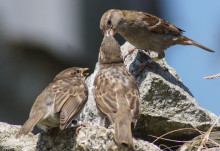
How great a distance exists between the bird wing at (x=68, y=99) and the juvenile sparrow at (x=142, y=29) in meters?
1.84

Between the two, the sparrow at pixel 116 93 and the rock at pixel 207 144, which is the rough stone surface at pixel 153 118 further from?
the rock at pixel 207 144

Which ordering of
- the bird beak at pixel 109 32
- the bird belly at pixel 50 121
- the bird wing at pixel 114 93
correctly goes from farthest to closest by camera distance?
the bird beak at pixel 109 32 < the bird wing at pixel 114 93 < the bird belly at pixel 50 121

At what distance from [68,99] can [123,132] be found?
3.45ft

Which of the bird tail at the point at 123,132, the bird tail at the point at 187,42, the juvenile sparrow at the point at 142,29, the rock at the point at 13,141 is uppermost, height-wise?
the bird tail at the point at 187,42

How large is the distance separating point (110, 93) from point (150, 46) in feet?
7.39

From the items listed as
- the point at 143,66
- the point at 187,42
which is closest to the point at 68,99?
the point at 143,66

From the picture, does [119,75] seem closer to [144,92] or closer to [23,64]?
[144,92]

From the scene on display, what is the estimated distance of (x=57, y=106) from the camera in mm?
6480

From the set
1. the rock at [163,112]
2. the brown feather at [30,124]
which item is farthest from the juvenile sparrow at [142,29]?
the brown feather at [30,124]

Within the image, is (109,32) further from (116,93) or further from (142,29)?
(116,93)

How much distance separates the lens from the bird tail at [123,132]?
576 centimetres

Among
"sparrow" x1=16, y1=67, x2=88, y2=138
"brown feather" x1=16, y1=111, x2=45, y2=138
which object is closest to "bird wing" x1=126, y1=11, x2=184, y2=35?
"sparrow" x1=16, y1=67, x2=88, y2=138

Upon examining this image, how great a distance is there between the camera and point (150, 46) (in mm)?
8961

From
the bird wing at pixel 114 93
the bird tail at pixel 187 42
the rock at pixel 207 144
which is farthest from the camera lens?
the bird tail at pixel 187 42
